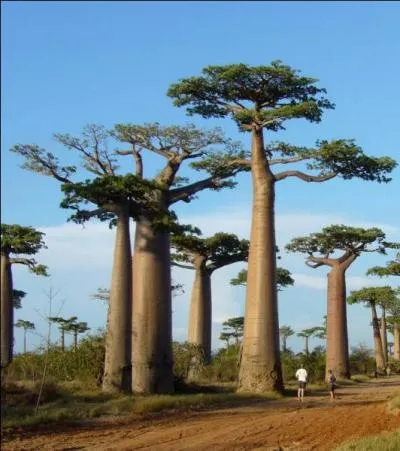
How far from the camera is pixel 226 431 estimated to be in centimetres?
991

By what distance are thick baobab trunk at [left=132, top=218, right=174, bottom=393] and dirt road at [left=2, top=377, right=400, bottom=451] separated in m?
4.52

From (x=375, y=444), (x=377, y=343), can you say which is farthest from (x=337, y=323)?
(x=375, y=444)

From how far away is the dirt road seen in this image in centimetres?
868

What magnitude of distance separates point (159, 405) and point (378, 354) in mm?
24234

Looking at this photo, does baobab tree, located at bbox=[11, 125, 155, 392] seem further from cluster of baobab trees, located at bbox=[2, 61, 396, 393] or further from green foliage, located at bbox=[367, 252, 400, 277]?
green foliage, located at bbox=[367, 252, 400, 277]

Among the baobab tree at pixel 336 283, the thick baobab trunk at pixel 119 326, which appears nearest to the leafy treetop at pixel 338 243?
the baobab tree at pixel 336 283

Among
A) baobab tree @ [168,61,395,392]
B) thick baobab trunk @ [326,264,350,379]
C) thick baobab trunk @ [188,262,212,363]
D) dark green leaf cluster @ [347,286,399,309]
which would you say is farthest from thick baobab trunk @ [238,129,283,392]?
dark green leaf cluster @ [347,286,399,309]

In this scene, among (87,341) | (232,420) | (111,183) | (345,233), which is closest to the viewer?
(232,420)

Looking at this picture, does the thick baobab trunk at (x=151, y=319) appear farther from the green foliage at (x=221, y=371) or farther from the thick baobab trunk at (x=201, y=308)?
the thick baobab trunk at (x=201, y=308)

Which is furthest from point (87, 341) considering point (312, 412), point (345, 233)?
point (345, 233)

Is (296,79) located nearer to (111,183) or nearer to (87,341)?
(111,183)

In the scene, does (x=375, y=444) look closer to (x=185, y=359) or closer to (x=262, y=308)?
(x=262, y=308)

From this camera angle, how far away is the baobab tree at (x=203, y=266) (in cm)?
2708

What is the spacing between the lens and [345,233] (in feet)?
84.6
